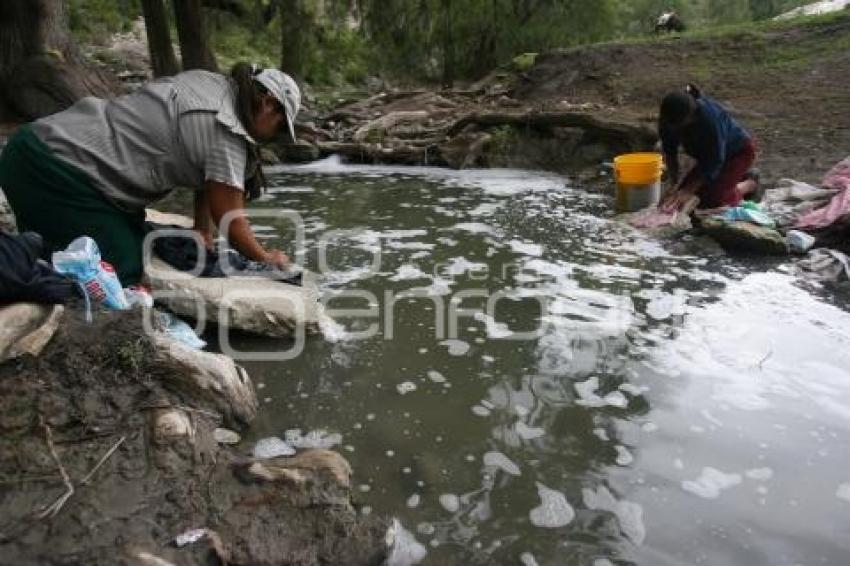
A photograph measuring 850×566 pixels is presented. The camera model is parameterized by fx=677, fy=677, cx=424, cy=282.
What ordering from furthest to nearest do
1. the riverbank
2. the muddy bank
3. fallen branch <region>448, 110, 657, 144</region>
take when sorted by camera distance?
the riverbank, fallen branch <region>448, 110, 657, 144</region>, the muddy bank

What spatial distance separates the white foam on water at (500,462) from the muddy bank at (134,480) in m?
0.62

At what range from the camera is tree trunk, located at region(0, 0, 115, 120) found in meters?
9.31

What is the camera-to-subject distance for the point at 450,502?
2.58 metres

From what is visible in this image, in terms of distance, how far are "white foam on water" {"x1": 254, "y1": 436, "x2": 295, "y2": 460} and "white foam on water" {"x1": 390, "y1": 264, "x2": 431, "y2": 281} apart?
2.25 meters

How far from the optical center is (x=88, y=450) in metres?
2.33

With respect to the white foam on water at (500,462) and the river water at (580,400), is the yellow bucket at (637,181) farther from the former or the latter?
the white foam on water at (500,462)

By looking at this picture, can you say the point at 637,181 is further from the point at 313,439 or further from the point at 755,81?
the point at 755,81

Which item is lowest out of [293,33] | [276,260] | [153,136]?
[276,260]

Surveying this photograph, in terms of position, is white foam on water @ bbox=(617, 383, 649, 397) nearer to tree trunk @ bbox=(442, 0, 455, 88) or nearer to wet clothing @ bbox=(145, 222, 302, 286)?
wet clothing @ bbox=(145, 222, 302, 286)

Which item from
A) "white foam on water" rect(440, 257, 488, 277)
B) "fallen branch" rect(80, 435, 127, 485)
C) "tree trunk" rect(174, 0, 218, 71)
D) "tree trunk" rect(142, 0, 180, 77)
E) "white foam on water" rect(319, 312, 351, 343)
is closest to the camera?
"fallen branch" rect(80, 435, 127, 485)

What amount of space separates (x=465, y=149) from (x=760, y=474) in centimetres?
788

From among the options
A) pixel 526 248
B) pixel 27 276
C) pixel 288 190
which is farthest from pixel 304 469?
pixel 288 190

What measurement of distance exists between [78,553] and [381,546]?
0.93 metres

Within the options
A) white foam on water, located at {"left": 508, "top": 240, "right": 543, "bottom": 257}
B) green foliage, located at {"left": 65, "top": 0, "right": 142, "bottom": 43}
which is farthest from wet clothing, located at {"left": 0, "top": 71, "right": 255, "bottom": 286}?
green foliage, located at {"left": 65, "top": 0, "right": 142, "bottom": 43}
